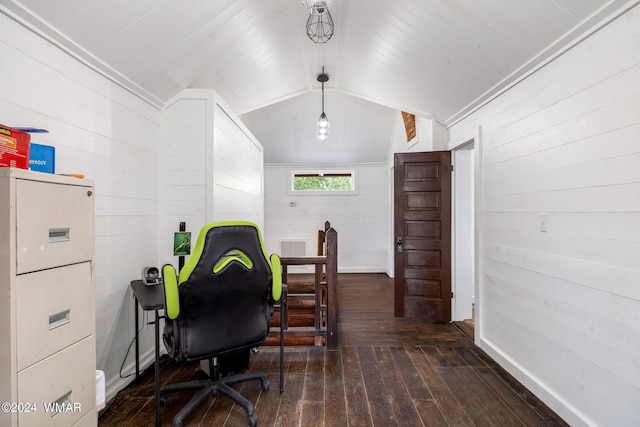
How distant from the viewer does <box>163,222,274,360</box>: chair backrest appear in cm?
163

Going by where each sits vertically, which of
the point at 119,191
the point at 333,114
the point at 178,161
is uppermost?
the point at 333,114

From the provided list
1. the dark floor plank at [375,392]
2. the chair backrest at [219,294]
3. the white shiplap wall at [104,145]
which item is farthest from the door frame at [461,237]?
the white shiplap wall at [104,145]

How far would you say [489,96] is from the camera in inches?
103

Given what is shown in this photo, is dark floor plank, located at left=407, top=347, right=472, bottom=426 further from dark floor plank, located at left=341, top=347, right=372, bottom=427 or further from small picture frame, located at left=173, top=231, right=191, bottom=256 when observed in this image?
small picture frame, located at left=173, top=231, right=191, bottom=256

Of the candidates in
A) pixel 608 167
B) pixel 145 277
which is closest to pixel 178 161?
pixel 145 277

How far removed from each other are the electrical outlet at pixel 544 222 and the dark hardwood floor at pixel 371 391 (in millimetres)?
1136

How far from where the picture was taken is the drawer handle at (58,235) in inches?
48.1

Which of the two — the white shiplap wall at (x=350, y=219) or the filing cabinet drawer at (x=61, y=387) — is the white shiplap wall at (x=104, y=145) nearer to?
the filing cabinet drawer at (x=61, y=387)

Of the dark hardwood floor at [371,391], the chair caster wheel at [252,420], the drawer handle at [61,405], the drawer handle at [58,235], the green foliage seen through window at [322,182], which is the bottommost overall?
the dark hardwood floor at [371,391]

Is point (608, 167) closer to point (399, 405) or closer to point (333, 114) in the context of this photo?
point (399, 405)

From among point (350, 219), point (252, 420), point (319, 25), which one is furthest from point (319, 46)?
point (350, 219)

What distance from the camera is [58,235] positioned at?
4.13ft

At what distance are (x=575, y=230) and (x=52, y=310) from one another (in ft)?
8.73

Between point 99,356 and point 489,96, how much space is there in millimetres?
3562
